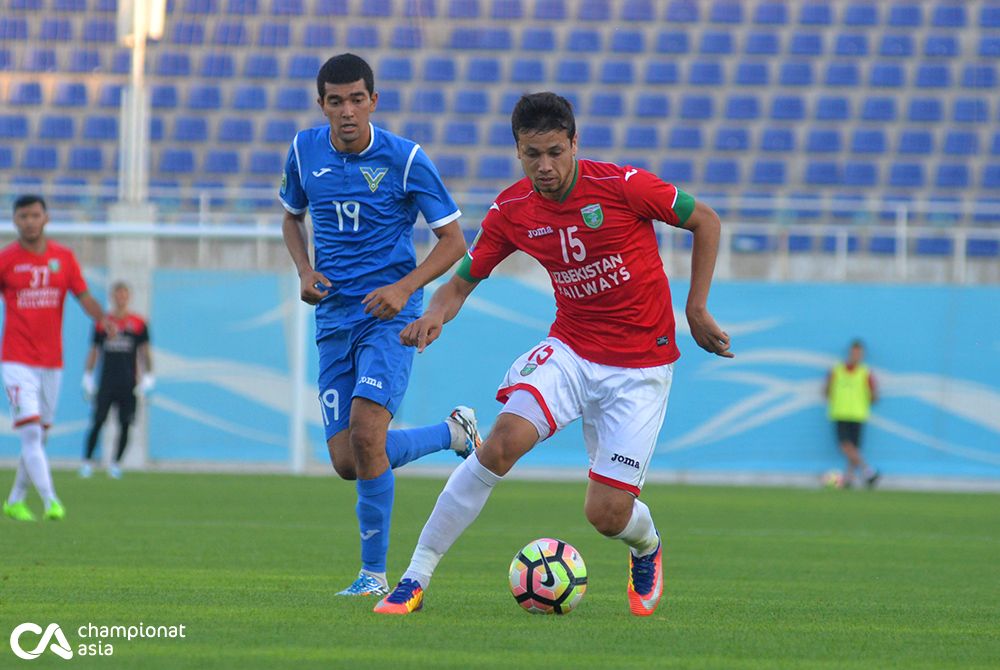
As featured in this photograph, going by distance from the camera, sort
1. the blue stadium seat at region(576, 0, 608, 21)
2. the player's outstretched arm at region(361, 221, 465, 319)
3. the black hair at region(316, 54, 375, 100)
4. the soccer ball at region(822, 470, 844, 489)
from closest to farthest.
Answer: the player's outstretched arm at region(361, 221, 465, 319), the black hair at region(316, 54, 375, 100), the soccer ball at region(822, 470, 844, 489), the blue stadium seat at region(576, 0, 608, 21)

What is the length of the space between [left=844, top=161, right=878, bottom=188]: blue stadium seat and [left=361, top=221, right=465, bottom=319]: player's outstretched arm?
661 inches

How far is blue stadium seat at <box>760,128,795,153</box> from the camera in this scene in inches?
908

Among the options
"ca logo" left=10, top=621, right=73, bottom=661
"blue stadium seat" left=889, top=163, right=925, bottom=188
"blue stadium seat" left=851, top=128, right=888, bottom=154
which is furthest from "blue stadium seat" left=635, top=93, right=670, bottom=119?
"ca logo" left=10, top=621, right=73, bottom=661

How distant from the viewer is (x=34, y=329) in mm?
10742

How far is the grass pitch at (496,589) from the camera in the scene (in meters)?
4.83

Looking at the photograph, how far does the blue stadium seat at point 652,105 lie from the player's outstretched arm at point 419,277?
17.2m

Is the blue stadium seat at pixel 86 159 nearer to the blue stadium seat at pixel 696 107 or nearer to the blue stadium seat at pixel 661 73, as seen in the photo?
the blue stadium seat at pixel 661 73

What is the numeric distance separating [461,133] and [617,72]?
8.89 ft

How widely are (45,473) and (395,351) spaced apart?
490 cm

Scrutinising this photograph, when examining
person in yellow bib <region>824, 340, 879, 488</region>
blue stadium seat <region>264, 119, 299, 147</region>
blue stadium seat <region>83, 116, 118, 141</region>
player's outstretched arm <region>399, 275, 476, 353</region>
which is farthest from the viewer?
blue stadium seat <region>83, 116, 118, 141</region>

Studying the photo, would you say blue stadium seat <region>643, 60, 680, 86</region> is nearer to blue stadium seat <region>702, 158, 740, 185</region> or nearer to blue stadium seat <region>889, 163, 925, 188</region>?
blue stadium seat <region>702, 158, 740, 185</region>

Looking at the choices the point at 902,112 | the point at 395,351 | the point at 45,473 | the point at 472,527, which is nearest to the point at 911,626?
the point at 395,351

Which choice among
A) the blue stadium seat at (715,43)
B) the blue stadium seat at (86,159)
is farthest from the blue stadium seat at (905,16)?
the blue stadium seat at (86,159)

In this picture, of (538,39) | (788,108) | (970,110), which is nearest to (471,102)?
(538,39)
